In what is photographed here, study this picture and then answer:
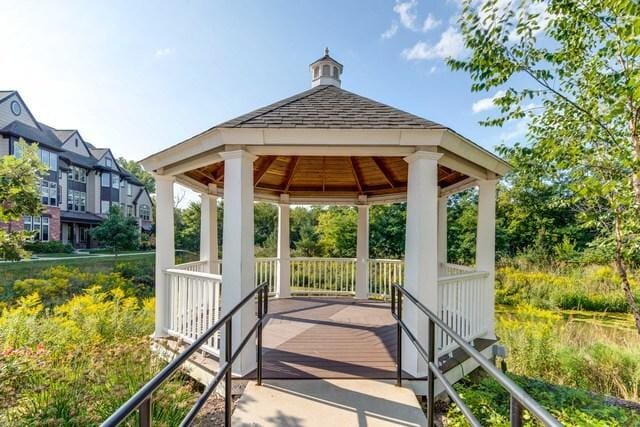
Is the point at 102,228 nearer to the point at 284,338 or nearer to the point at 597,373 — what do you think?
the point at 284,338

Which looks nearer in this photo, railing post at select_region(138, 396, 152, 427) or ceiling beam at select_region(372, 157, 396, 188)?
railing post at select_region(138, 396, 152, 427)

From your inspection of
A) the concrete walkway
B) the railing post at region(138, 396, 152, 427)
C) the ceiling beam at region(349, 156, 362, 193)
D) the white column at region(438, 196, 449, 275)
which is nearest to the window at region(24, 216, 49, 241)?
the ceiling beam at region(349, 156, 362, 193)

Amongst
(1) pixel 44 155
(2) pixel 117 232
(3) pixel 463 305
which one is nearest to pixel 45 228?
(1) pixel 44 155

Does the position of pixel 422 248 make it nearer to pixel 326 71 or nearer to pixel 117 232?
pixel 326 71

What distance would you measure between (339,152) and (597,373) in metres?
5.53

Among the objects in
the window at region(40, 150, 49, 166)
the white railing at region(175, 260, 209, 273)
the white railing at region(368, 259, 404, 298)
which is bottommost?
the white railing at region(368, 259, 404, 298)

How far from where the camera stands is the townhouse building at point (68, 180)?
1839 cm

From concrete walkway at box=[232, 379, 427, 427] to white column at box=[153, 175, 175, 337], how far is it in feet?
7.06

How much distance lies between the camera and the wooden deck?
3475 millimetres

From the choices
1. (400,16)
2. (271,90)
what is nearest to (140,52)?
(271,90)

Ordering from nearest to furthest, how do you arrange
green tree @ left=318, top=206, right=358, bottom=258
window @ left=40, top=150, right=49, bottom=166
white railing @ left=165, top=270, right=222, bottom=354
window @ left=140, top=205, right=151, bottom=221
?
1. white railing @ left=165, top=270, right=222, bottom=354
2. green tree @ left=318, top=206, right=358, bottom=258
3. window @ left=40, top=150, right=49, bottom=166
4. window @ left=140, top=205, right=151, bottom=221

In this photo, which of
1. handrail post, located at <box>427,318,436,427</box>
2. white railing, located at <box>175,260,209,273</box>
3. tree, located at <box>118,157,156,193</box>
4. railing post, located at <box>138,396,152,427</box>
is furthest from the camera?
tree, located at <box>118,157,156,193</box>

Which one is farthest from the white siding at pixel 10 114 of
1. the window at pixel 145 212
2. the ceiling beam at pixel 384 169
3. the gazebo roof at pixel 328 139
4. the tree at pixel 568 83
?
the tree at pixel 568 83

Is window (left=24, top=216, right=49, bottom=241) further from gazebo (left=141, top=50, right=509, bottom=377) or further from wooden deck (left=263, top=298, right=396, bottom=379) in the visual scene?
wooden deck (left=263, top=298, right=396, bottom=379)
